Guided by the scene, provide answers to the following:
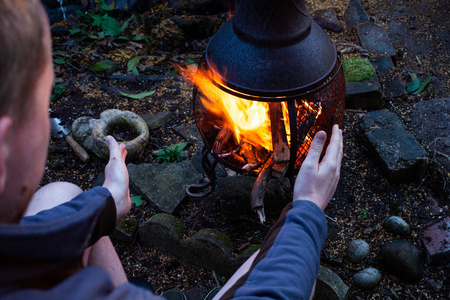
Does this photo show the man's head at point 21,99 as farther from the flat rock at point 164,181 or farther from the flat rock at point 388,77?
the flat rock at point 388,77

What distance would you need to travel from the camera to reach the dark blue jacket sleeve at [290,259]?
114 cm

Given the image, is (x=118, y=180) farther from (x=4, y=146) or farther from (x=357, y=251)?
(x=357, y=251)

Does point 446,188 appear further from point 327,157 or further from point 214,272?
point 214,272

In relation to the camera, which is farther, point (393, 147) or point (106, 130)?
point (106, 130)

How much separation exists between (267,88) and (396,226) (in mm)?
Answer: 1378

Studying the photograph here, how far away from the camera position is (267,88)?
1.80m

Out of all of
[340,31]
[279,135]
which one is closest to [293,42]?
[279,135]

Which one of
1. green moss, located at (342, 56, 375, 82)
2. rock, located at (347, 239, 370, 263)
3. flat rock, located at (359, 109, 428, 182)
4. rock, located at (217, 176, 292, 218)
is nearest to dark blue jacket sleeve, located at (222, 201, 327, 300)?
rock, located at (217, 176, 292, 218)

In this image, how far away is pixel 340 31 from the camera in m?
4.30

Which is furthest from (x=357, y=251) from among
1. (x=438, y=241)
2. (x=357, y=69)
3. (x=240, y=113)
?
(x=357, y=69)

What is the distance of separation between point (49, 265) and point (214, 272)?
1.59m

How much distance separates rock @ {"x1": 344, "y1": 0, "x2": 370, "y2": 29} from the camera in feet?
14.5

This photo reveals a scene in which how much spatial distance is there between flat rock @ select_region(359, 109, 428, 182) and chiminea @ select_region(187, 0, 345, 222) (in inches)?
30.2

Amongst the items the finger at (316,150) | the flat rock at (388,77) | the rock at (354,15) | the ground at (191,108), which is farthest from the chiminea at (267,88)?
the rock at (354,15)
